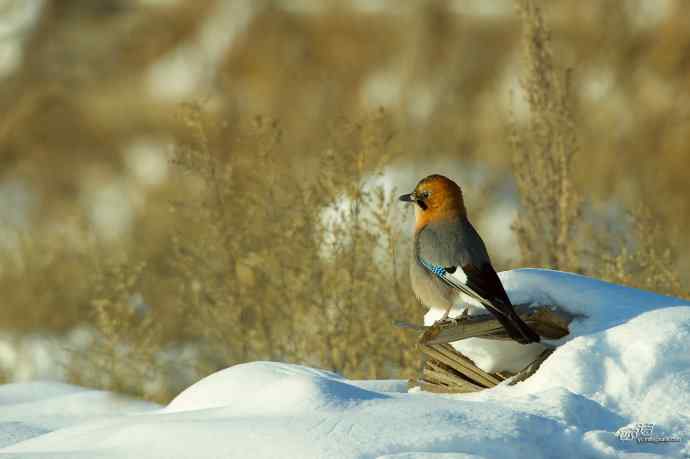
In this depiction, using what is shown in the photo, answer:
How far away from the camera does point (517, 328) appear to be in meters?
3.83

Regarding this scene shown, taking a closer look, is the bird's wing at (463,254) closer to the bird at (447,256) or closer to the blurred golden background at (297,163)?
the bird at (447,256)

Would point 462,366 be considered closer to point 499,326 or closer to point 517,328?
point 499,326

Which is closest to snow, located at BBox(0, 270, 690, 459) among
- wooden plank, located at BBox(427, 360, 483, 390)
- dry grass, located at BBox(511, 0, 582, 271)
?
wooden plank, located at BBox(427, 360, 483, 390)

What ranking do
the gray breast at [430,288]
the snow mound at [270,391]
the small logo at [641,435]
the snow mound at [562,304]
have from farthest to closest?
the gray breast at [430,288], the snow mound at [562,304], the snow mound at [270,391], the small logo at [641,435]

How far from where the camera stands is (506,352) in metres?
4.10

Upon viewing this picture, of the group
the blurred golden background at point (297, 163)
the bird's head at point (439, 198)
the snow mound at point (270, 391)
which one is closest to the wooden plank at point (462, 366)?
the snow mound at point (270, 391)

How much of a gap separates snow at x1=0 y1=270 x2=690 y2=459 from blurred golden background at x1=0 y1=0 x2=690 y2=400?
4.34ft

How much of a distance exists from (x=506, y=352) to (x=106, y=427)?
1.51 metres

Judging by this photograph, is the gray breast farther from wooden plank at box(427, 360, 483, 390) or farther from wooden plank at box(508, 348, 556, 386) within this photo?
wooden plank at box(508, 348, 556, 386)

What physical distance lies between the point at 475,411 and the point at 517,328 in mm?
519

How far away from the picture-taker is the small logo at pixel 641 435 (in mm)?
3338

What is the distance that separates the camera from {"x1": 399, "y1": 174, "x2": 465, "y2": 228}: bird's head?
438 centimetres

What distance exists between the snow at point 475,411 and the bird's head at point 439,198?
1.38ft

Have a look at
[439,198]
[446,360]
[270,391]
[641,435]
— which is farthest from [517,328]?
[270,391]
